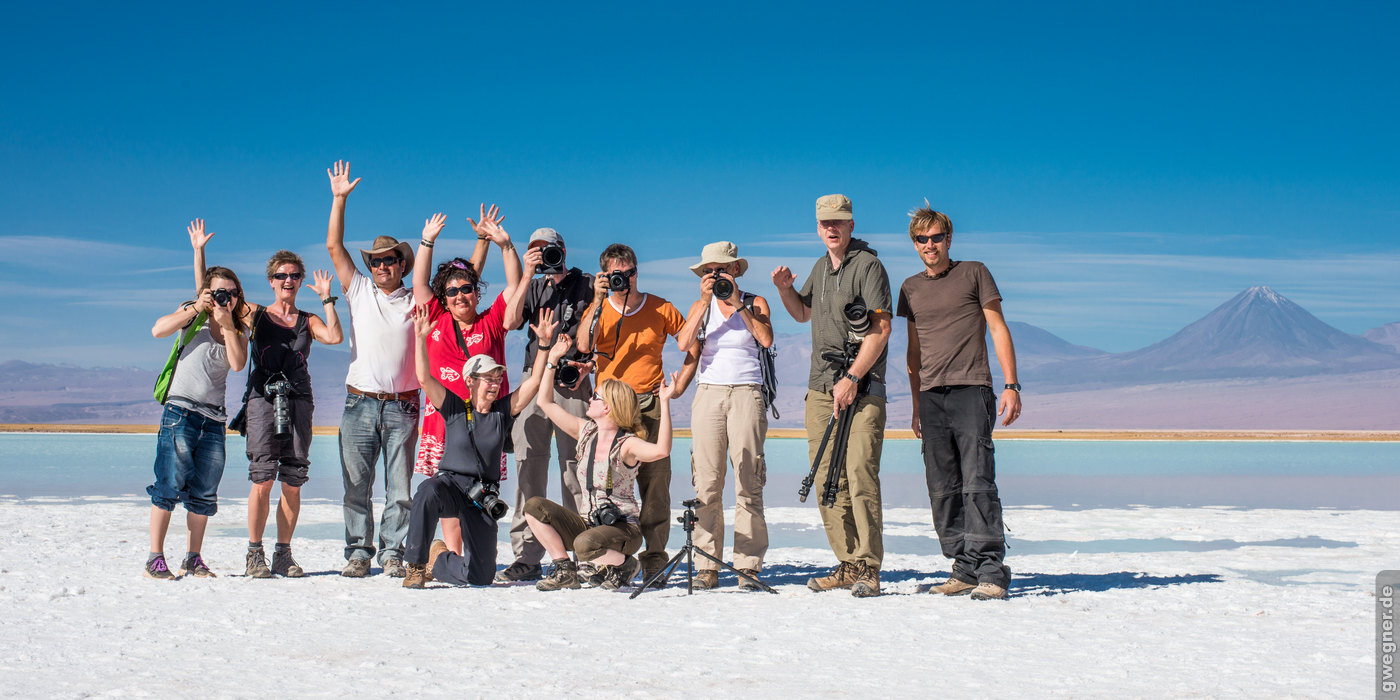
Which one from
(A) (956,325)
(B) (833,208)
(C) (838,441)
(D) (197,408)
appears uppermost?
(B) (833,208)

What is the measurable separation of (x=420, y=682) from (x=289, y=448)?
2.58 metres

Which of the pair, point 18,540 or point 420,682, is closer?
point 420,682

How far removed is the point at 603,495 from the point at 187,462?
2.10m

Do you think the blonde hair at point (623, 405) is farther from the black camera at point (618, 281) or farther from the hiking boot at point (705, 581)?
the hiking boot at point (705, 581)

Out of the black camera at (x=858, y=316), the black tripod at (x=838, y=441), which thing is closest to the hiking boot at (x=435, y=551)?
the black tripod at (x=838, y=441)

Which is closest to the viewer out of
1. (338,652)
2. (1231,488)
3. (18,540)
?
(338,652)

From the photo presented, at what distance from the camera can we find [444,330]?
5.63 metres

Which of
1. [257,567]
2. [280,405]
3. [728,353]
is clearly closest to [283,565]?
[257,567]

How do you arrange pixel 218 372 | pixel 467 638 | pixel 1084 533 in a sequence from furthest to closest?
pixel 1084 533 < pixel 218 372 < pixel 467 638

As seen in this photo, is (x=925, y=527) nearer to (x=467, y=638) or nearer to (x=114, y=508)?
(x=467, y=638)

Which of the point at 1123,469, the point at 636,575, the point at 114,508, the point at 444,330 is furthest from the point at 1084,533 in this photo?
the point at 1123,469

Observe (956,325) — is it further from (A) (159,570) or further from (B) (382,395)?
(A) (159,570)

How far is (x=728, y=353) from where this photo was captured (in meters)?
5.46

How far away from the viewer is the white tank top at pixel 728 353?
17.8 ft
